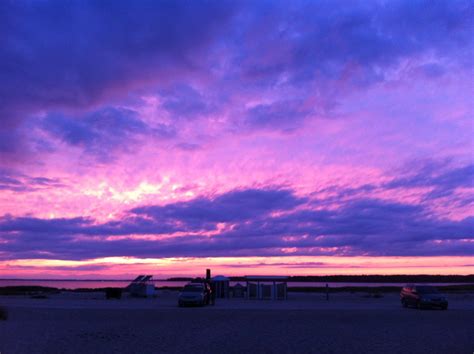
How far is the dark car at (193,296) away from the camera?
38.1 meters

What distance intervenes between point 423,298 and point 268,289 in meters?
18.8

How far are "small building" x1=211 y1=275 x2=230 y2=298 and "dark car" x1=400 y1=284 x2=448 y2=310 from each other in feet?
66.6

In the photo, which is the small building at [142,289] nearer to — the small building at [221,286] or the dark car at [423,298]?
the small building at [221,286]

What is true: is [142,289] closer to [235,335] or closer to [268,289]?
[268,289]

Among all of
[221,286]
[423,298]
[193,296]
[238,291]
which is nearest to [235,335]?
[193,296]

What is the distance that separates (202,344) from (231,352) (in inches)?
71.7

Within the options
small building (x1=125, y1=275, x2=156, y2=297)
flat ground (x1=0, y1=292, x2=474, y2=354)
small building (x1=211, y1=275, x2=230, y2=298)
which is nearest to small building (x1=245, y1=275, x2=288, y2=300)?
small building (x1=211, y1=275, x2=230, y2=298)

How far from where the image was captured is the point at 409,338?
18234 mm

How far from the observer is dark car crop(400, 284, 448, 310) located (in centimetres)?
3528

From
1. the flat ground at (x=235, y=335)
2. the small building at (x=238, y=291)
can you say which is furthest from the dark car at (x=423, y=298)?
the small building at (x=238, y=291)

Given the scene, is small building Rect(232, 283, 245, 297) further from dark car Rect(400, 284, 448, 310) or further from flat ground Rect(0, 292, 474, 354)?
flat ground Rect(0, 292, 474, 354)

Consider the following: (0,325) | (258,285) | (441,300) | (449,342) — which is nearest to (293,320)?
(449,342)

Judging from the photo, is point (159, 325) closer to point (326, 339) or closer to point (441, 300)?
point (326, 339)

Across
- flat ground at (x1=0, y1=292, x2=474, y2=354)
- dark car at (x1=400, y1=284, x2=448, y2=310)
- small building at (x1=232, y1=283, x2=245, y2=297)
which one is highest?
small building at (x1=232, y1=283, x2=245, y2=297)
